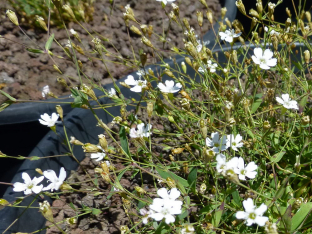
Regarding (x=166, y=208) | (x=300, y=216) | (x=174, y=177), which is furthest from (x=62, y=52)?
(x=300, y=216)

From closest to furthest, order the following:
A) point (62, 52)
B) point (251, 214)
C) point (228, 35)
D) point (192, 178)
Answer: point (251, 214)
point (192, 178)
point (228, 35)
point (62, 52)

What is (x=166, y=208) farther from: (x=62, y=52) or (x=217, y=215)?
(x=62, y=52)

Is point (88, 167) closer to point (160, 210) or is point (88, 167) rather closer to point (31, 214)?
point (31, 214)

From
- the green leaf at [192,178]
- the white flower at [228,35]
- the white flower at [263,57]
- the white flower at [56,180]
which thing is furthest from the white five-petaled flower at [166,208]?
the white flower at [228,35]

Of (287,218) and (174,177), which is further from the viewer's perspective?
(174,177)

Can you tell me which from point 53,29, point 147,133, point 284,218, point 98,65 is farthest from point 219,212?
point 53,29

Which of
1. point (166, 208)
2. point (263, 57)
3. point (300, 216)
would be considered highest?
point (263, 57)

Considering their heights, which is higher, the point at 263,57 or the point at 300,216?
the point at 263,57

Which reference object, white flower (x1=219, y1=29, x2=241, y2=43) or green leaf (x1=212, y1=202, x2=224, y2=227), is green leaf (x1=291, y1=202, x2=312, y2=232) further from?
white flower (x1=219, y1=29, x2=241, y2=43)
